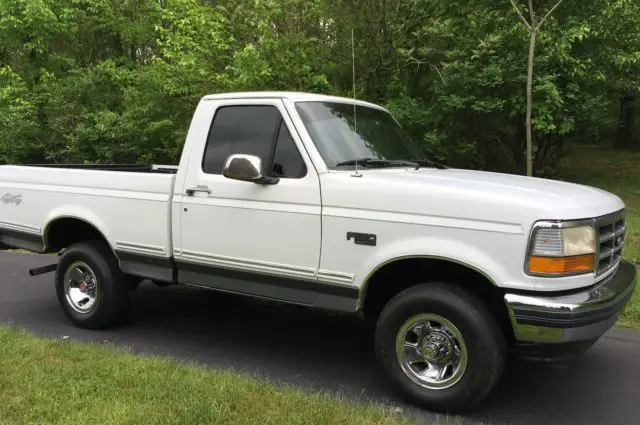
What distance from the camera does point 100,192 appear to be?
17.8 ft

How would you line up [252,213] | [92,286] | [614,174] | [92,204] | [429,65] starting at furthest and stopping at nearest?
[614,174] < [429,65] < [92,286] < [92,204] < [252,213]

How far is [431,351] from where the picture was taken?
12.7 ft

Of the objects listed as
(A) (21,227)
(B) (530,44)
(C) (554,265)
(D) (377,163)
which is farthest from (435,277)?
(B) (530,44)

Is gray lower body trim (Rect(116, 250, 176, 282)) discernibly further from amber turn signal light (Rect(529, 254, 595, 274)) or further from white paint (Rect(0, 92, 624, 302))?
amber turn signal light (Rect(529, 254, 595, 274))

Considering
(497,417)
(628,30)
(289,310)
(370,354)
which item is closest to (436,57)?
(628,30)

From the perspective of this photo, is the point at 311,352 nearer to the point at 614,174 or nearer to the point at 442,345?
the point at 442,345

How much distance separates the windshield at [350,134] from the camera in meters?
4.45

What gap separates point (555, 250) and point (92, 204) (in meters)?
3.97

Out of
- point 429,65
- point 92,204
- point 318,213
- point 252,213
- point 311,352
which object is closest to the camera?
point 318,213

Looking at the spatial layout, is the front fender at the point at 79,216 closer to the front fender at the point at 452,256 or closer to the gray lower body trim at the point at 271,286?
the gray lower body trim at the point at 271,286

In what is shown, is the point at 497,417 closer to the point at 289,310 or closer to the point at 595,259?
the point at 595,259

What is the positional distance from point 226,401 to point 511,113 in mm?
9063

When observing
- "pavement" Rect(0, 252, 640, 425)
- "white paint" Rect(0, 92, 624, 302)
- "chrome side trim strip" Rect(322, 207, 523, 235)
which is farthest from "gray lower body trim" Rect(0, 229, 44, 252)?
"chrome side trim strip" Rect(322, 207, 523, 235)

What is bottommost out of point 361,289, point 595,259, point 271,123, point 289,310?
point 289,310
